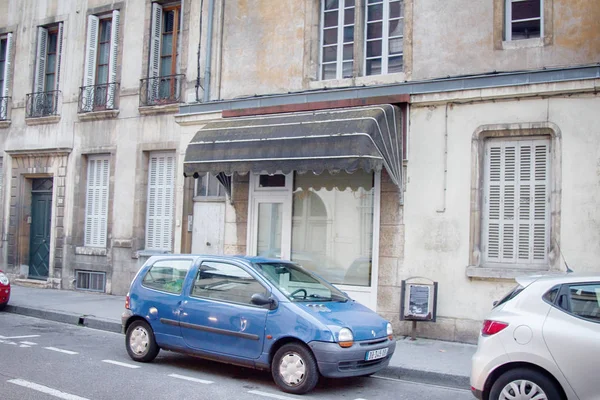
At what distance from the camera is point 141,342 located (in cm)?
875

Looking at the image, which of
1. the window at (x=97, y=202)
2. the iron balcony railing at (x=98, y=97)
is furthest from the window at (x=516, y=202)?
the window at (x=97, y=202)

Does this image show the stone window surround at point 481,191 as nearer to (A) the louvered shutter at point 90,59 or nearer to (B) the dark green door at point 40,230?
(A) the louvered shutter at point 90,59

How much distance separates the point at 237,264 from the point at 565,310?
3.96 meters

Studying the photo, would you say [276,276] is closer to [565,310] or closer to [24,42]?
[565,310]

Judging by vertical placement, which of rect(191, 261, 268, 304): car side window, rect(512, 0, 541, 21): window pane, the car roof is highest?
rect(512, 0, 541, 21): window pane

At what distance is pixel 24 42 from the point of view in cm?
1817

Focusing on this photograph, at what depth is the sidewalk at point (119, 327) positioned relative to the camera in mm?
8461

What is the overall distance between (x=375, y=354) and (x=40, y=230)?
42.6ft

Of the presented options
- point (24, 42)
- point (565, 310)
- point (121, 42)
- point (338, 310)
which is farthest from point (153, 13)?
point (565, 310)

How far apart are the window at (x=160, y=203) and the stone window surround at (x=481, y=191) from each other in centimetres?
735

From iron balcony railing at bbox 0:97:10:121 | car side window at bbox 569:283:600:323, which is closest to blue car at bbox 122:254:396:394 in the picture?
car side window at bbox 569:283:600:323

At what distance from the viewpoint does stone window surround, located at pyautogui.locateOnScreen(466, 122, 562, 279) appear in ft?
32.6

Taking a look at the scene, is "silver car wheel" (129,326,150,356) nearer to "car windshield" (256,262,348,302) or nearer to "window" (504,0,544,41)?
"car windshield" (256,262,348,302)

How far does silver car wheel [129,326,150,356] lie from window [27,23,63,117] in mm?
10712
